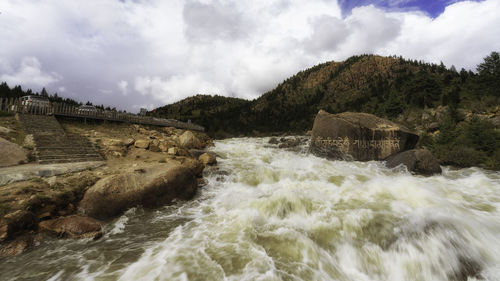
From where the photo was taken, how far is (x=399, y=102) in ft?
114

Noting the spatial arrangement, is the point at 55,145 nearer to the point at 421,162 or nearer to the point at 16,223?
the point at 16,223

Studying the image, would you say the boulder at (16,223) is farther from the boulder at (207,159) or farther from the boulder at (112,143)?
the boulder at (207,159)

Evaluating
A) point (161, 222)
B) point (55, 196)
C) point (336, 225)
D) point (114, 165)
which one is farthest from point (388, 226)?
point (114, 165)

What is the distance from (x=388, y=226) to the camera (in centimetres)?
555

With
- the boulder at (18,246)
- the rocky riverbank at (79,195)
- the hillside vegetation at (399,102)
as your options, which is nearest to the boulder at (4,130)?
the rocky riverbank at (79,195)

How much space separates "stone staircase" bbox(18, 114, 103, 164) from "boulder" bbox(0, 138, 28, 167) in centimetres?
44

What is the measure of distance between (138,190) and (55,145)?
22.7 ft

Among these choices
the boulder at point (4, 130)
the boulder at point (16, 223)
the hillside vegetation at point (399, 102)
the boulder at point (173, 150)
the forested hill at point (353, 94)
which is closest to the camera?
the boulder at point (16, 223)

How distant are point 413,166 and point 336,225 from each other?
9.50 m

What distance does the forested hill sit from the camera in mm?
31453

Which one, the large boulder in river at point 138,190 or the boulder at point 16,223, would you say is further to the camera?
the large boulder in river at point 138,190

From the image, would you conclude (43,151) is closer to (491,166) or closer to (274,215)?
(274,215)

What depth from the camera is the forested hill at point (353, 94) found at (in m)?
31.5

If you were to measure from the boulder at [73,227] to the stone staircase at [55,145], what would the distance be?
4.84 meters
